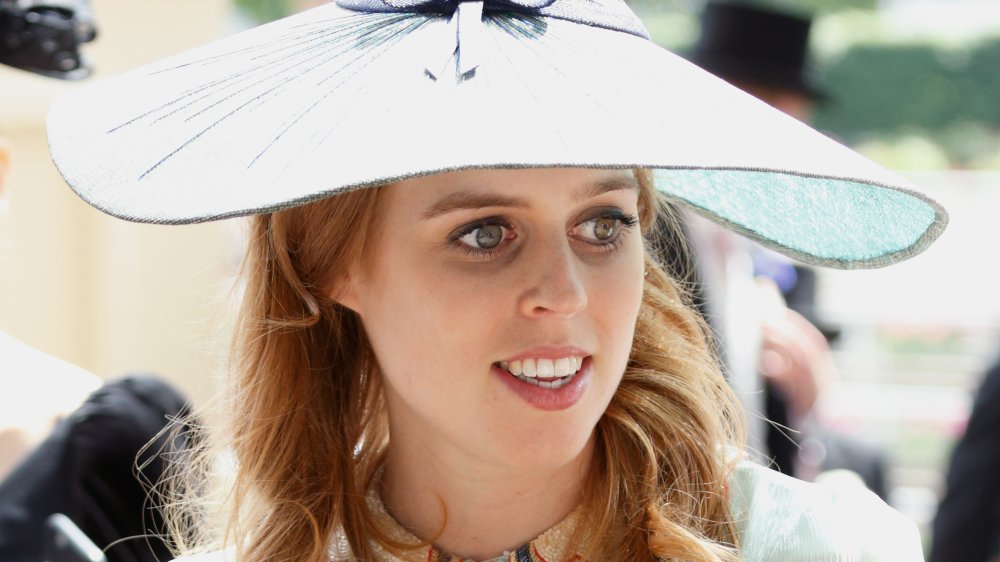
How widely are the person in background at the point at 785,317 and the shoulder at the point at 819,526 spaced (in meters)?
1.19

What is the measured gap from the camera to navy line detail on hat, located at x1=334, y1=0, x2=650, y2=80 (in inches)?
53.9

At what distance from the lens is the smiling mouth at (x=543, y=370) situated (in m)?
1.55

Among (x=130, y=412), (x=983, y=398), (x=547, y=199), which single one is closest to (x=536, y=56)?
(x=547, y=199)

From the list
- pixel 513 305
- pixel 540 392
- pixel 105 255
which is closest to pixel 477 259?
pixel 513 305

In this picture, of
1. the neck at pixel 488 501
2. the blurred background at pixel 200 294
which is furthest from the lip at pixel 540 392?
the blurred background at pixel 200 294

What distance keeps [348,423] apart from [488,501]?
339 mm

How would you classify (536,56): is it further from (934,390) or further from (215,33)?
(934,390)

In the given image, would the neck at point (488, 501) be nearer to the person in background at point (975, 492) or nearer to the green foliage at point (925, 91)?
the person in background at point (975, 492)

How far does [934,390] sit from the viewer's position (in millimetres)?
7039

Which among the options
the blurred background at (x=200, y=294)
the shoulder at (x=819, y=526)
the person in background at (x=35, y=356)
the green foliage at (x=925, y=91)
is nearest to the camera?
the shoulder at (x=819, y=526)

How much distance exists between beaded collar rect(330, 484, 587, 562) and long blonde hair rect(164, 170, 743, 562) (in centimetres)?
2

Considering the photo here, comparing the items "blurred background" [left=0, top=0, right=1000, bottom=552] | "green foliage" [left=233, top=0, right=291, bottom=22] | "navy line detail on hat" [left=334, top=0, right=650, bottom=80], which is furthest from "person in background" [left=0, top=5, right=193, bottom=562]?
"green foliage" [left=233, top=0, right=291, bottom=22]

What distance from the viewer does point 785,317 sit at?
13.1 feet

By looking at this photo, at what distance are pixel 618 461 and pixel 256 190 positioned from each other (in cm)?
73
